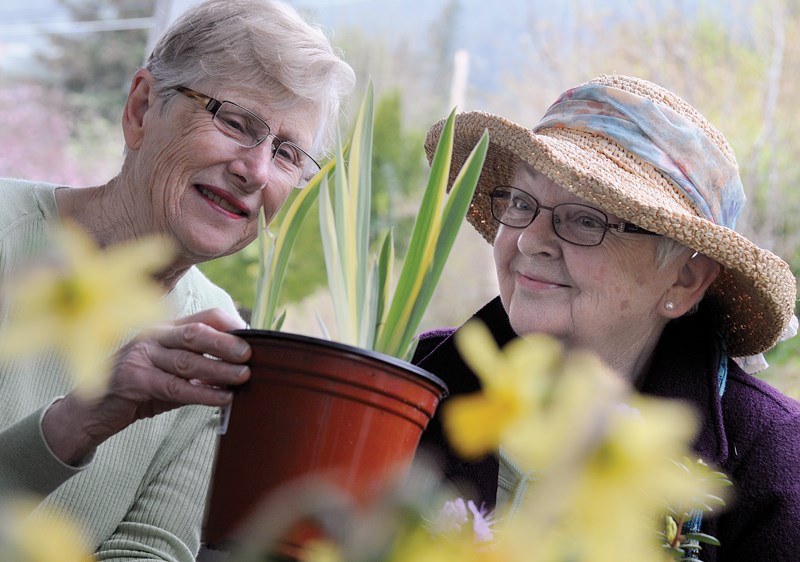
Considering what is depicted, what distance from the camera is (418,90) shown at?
50.6ft

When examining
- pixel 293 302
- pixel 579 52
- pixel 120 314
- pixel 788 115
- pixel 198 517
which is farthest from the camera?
pixel 579 52

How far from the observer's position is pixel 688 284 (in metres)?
1.87

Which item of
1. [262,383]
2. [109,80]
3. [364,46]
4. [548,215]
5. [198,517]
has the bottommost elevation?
[109,80]

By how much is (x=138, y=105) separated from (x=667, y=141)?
3.38ft

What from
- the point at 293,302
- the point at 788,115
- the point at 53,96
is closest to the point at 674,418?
the point at 293,302

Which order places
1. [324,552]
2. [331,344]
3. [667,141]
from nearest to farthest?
[324,552] → [331,344] → [667,141]

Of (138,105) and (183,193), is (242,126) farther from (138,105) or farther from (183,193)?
(138,105)

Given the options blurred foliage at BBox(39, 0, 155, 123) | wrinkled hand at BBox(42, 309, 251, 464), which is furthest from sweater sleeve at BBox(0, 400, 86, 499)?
blurred foliage at BBox(39, 0, 155, 123)

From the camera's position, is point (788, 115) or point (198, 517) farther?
point (788, 115)

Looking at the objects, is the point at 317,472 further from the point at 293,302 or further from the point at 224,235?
the point at 293,302

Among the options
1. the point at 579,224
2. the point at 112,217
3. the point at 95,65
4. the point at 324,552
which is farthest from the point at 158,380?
the point at 95,65

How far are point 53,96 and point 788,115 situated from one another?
32.1ft

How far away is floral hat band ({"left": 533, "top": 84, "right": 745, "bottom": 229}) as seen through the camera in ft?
5.91

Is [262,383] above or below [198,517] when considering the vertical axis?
above
